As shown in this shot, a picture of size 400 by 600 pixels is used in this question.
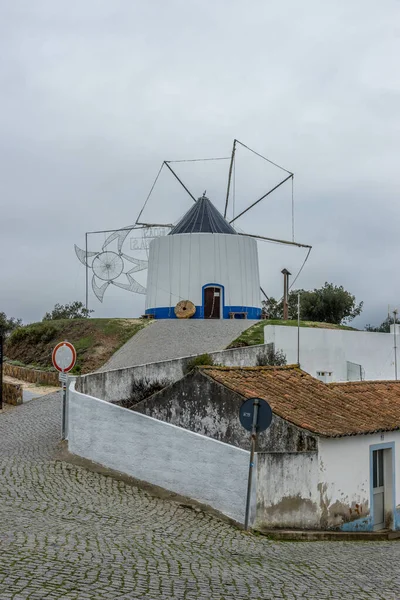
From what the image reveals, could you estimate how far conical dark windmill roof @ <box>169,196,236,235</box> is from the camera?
134ft

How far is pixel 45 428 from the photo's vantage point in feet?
64.1

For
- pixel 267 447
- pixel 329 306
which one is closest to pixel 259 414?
pixel 267 447

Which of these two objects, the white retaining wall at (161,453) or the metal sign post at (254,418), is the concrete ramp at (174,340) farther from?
the metal sign post at (254,418)

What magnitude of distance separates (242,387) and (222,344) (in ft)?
51.0

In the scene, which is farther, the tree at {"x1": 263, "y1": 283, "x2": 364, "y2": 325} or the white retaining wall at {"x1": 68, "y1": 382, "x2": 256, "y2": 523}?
the tree at {"x1": 263, "y1": 283, "x2": 364, "y2": 325}

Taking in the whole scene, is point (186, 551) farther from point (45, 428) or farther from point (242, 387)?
point (45, 428)

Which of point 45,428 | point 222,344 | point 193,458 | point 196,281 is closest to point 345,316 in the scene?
point 196,281

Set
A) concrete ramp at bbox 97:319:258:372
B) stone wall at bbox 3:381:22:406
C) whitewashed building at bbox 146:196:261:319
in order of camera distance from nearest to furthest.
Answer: stone wall at bbox 3:381:22:406 < concrete ramp at bbox 97:319:258:372 < whitewashed building at bbox 146:196:261:319

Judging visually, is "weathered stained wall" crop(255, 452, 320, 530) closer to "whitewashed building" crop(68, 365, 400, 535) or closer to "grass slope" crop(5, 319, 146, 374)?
"whitewashed building" crop(68, 365, 400, 535)

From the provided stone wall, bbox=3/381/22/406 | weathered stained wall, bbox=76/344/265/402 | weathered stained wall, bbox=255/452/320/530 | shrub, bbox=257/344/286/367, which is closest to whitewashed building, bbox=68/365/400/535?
weathered stained wall, bbox=255/452/320/530

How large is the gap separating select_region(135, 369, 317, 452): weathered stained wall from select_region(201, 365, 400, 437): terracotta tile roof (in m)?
0.20

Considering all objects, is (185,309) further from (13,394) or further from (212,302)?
(13,394)

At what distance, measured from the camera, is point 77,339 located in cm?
3544

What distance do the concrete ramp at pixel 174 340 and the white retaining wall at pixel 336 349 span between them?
4777 millimetres
